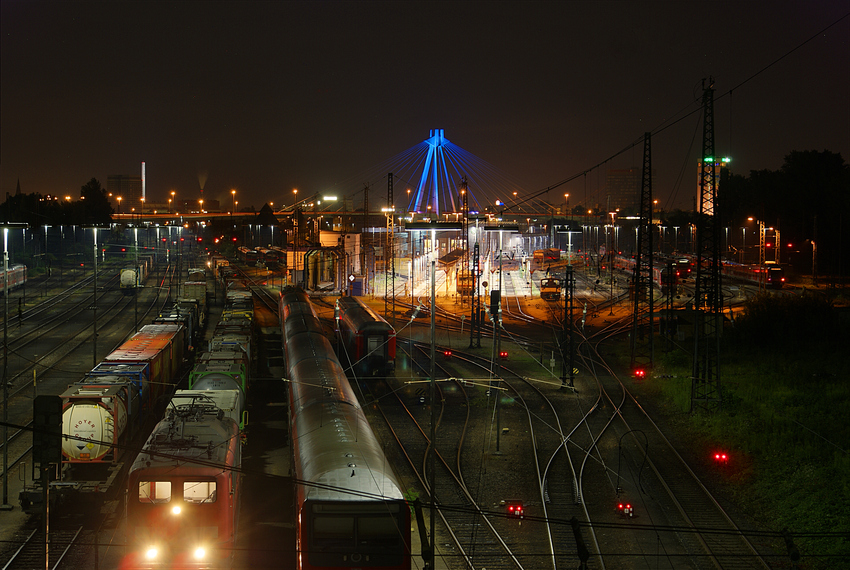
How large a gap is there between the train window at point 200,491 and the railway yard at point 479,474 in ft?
3.32

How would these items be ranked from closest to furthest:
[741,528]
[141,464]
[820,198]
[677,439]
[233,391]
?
1. [141,464]
2. [741,528]
3. [233,391]
4. [677,439]
5. [820,198]

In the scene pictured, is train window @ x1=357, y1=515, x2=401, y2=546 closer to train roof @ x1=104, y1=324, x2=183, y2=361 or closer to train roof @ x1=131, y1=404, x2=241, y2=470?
train roof @ x1=131, y1=404, x2=241, y2=470

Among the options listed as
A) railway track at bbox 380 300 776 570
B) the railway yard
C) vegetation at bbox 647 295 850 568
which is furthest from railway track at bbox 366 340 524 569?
vegetation at bbox 647 295 850 568

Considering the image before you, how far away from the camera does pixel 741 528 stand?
46.9 ft

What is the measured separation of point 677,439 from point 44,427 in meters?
16.4

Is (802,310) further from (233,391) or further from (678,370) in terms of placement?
(233,391)

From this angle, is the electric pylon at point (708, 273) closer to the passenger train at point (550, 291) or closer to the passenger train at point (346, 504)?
the passenger train at point (346, 504)

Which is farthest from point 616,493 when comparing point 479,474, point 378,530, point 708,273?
point 708,273

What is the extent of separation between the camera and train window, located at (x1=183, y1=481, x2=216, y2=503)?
1127cm

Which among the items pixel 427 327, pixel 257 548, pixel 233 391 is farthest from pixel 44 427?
pixel 427 327

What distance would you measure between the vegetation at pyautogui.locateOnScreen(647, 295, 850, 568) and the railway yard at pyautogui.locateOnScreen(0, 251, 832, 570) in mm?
882

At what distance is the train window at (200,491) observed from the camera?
11.3 metres

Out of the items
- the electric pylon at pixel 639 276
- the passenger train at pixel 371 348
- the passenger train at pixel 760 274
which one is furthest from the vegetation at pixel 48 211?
the passenger train at pixel 760 274

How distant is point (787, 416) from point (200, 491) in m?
17.2
